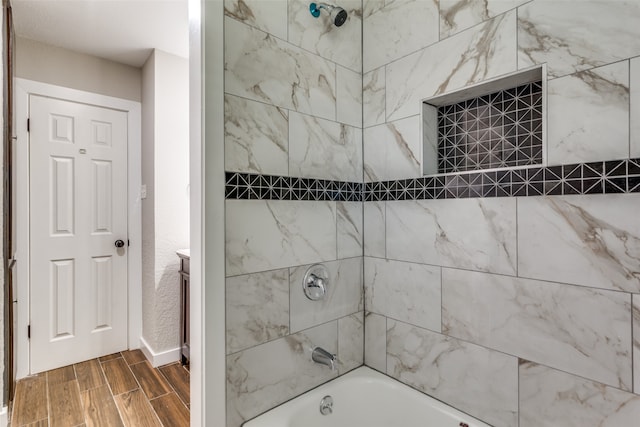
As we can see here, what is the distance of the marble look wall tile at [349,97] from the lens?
1.67 metres

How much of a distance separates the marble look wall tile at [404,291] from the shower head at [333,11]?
4.00 ft

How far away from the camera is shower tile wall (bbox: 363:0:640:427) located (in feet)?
3.29

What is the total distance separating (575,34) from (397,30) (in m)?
0.78

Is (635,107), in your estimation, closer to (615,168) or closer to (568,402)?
(615,168)

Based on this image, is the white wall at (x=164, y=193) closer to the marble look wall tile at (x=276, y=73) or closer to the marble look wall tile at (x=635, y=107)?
the marble look wall tile at (x=276, y=73)

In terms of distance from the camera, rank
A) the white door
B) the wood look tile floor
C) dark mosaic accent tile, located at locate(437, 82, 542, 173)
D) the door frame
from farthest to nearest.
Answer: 1. the white door
2. the door frame
3. the wood look tile floor
4. dark mosaic accent tile, located at locate(437, 82, 542, 173)

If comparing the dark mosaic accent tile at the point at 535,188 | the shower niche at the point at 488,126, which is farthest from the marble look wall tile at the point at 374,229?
the dark mosaic accent tile at the point at 535,188

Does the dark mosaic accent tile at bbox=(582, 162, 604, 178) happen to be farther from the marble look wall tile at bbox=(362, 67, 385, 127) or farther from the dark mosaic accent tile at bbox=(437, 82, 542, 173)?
the marble look wall tile at bbox=(362, 67, 385, 127)

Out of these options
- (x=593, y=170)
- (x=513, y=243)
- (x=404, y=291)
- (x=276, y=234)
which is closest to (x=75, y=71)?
(x=276, y=234)

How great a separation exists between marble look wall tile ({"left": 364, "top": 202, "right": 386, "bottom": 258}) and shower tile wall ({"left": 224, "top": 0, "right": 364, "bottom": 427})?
51 mm

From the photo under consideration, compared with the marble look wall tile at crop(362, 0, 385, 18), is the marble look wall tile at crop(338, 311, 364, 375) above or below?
below

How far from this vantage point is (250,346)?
1.32 meters

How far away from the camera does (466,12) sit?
134 cm

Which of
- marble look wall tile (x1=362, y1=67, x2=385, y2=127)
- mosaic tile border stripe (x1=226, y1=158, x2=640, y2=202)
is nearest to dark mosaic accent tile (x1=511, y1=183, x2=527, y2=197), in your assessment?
mosaic tile border stripe (x1=226, y1=158, x2=640, y2=202)
